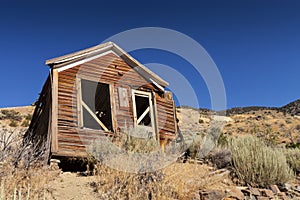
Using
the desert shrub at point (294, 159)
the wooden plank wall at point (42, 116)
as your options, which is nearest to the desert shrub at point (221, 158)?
the desert shrub at point (294, 159)

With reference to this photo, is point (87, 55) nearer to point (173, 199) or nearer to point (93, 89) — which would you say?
point (93, 89)

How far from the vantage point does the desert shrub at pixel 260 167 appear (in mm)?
9398

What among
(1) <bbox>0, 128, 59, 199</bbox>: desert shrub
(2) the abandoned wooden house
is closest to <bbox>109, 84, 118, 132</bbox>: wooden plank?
(2) the abandoned wooden house

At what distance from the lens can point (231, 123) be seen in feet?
135

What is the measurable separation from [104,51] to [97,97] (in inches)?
125

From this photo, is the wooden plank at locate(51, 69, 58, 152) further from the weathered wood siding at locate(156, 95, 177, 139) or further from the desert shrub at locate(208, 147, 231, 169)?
the desert shrub at locate(208, 147, 231, 169)

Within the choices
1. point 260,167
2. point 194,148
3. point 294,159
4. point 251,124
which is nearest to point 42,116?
point 194,148

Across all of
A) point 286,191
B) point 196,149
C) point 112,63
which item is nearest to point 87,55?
point 112,63

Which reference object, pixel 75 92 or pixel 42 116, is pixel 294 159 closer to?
pixel 75 92

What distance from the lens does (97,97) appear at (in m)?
15.8

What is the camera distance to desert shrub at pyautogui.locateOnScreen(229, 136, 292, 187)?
9398 mm

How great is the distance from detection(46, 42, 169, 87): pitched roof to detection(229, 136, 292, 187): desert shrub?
5112 mm

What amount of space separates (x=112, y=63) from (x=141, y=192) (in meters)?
7.29

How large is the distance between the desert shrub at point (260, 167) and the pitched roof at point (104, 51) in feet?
16.8
